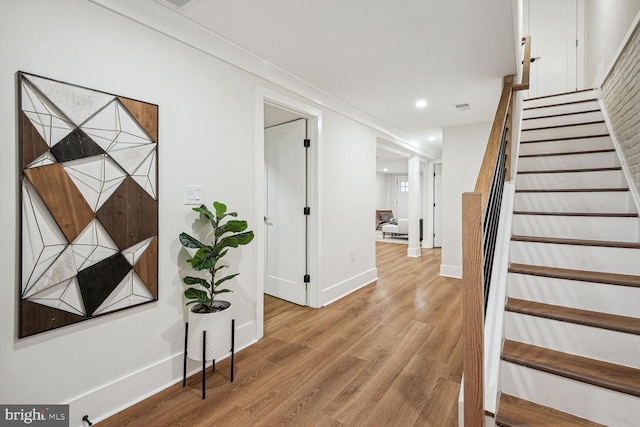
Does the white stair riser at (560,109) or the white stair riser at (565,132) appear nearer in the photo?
the white stair riser at (565,132)

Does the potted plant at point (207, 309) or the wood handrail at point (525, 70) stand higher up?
the wood handrail at point (525, 70)

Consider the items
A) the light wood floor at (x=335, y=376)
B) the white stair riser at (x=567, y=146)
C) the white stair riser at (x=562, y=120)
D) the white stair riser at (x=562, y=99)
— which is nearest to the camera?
the light wood floor at (x=335, y=376)

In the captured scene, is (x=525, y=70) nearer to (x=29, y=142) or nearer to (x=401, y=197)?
(x=29, y=142)

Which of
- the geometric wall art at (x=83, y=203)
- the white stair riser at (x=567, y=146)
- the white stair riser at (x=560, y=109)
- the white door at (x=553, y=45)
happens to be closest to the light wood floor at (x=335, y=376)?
the geometric wall art at (x=83, y=203)

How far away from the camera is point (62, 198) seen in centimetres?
148

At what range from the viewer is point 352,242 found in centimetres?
398

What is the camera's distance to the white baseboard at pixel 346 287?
3.49m

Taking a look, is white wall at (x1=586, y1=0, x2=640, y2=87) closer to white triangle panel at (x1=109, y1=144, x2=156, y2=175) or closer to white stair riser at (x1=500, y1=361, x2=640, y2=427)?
white stair riser at (x1=500, y1=361, x2=640, y2=427)

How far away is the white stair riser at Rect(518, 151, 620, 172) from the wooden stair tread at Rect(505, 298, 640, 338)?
1.62 meters

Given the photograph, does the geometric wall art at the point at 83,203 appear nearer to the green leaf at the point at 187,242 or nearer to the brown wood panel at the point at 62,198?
the brown wood panel at the point at 62,198

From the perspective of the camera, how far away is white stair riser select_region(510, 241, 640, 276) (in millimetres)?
1787

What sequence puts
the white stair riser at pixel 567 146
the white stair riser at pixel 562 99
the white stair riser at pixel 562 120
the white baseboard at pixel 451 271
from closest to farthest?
the white stair riser at pixel 567 146
the white stair riser at pixel 562 120
the white stair riser at pixel 562 99
the white baseboard at pixel 451 271

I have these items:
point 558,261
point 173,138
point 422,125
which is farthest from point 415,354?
point 422,125

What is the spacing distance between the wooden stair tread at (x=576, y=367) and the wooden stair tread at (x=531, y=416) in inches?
7.3
